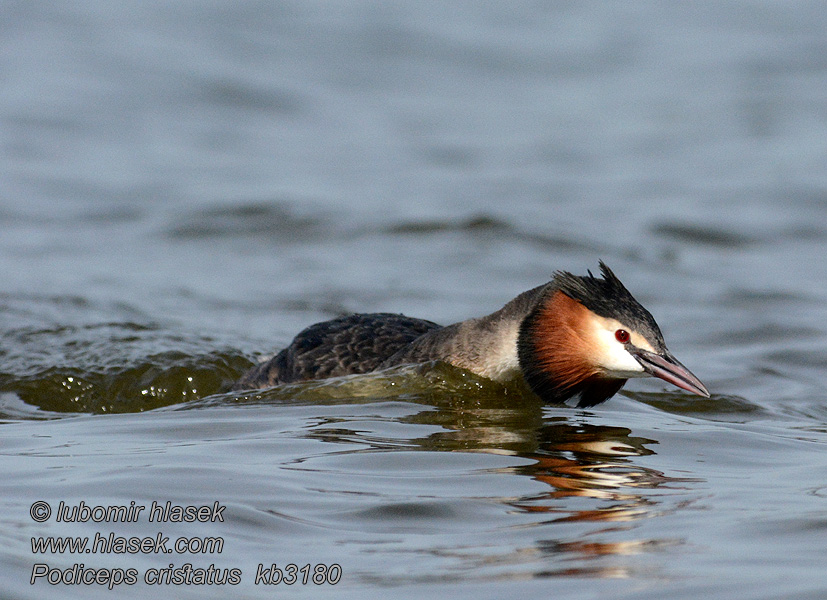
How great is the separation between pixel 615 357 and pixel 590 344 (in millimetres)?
167

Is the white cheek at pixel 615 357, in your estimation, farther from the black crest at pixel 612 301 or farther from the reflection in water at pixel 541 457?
the reflection in water at pixel 541 457

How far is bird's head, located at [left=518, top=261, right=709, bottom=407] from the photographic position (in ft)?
23.9

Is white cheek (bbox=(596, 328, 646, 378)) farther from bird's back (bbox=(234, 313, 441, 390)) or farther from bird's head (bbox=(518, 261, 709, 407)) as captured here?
bird's back (bbox=(234, 313, 441, 390))

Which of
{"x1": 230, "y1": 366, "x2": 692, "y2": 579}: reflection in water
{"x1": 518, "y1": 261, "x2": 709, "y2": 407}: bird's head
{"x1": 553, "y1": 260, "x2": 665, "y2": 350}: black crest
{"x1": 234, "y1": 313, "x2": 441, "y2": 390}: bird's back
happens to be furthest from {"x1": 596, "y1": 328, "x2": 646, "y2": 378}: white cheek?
{"x1": 234, "y1": 313, "x2": 441, "y2": 390}: bird's back

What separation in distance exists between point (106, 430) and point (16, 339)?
4105mm

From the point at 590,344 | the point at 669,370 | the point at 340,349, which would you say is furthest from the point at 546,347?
the point at 340,349

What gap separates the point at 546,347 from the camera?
7660 mm

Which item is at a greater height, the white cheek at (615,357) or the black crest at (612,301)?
the black crest at (612,301)

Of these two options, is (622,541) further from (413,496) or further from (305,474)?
(305,474)

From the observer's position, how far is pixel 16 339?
1097 cm

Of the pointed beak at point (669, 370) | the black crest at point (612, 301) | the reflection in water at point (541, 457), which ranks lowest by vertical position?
the reflection in water at point (541, 457)

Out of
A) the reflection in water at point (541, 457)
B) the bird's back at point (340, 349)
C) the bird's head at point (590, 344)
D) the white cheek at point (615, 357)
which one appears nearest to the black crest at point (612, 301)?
the bird's head at point (590, 344)

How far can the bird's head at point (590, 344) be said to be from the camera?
23.9 ft

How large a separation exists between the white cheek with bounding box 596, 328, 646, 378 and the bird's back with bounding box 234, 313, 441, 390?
1.60 m
